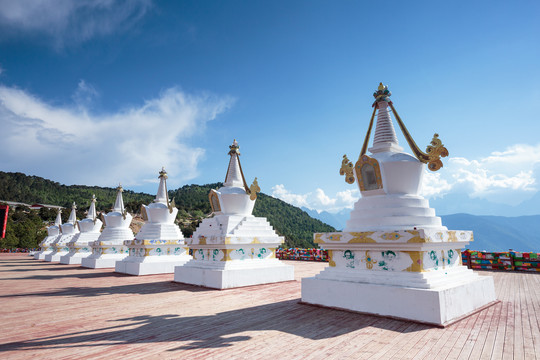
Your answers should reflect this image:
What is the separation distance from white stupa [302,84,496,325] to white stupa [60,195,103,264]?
20069 mm

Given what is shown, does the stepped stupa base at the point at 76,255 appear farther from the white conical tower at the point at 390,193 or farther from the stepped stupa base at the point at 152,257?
the white conical tower at the point at 390,193

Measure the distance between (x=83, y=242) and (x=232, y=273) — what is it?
56.2 feet

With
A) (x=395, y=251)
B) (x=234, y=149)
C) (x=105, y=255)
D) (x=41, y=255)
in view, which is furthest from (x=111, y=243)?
(x=395, y=251)

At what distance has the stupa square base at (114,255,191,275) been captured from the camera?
44.8 feet

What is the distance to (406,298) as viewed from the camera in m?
5.40

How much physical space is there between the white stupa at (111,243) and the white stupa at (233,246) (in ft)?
29.2

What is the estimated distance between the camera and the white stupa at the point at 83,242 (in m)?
21.2

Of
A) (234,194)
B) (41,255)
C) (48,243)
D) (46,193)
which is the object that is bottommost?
(41,255)

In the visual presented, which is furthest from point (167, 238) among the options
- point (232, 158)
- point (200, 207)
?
point (200, 207)

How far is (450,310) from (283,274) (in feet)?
21.0

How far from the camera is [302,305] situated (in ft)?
22.3

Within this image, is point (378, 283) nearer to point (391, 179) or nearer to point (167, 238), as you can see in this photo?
point (391, 179)

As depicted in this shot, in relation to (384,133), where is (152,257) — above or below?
below

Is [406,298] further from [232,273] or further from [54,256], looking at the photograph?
[54,256]
